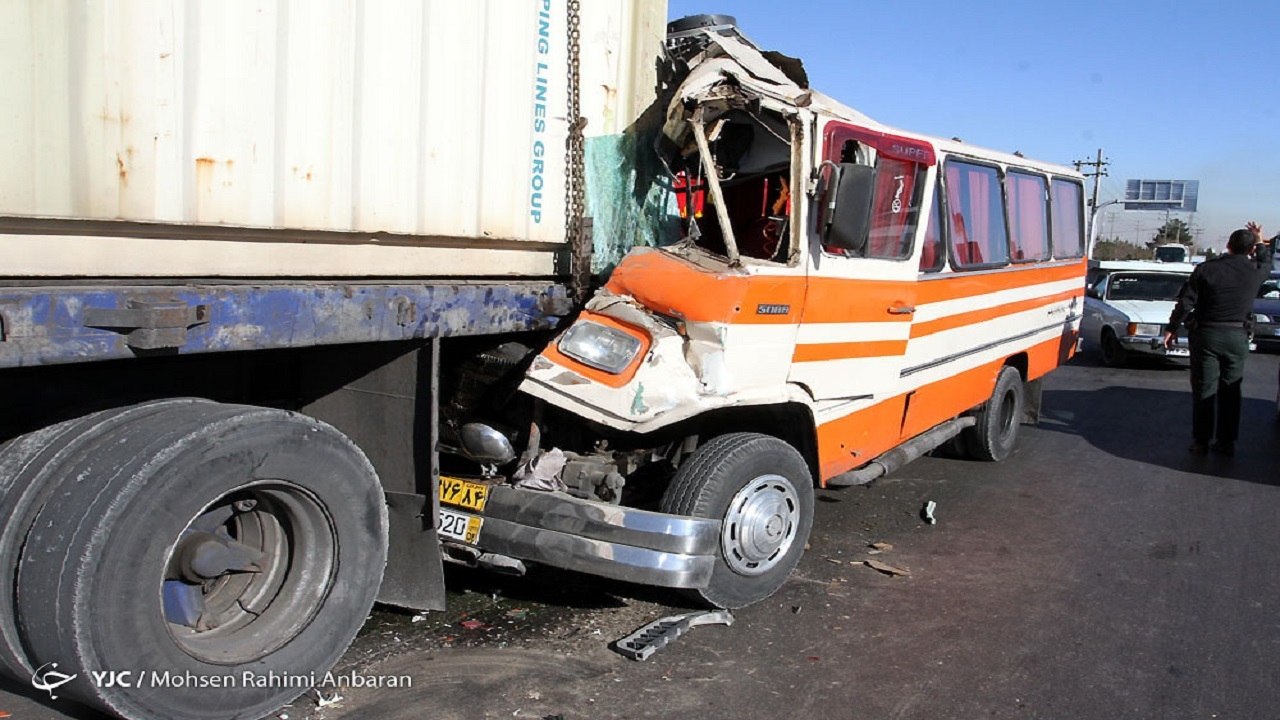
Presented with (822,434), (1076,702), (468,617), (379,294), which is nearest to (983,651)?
(1076,702)

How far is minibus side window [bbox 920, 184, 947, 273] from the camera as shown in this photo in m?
5.44

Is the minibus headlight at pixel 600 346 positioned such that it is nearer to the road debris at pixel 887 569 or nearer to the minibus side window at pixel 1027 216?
the road debris at pixel 887 569

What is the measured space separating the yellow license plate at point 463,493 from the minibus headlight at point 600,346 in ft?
2.25

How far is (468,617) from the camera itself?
14.3ft

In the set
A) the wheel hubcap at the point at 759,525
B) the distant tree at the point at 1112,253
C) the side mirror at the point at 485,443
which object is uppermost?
the distant tree at the point at 1112,253

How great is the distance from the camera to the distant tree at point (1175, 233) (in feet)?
278

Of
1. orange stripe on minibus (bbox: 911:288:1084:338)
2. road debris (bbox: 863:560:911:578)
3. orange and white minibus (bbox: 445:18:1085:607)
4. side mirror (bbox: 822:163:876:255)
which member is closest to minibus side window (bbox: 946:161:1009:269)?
orange and white minibus (bbox: 445:18:1085:607)

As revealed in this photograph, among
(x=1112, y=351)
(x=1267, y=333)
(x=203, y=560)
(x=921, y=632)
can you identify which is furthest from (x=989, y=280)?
(x=1267, y=333)

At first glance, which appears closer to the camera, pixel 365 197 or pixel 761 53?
pixel 365 197

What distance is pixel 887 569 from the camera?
5254 mm

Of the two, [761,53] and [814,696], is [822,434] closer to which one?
[814,696]

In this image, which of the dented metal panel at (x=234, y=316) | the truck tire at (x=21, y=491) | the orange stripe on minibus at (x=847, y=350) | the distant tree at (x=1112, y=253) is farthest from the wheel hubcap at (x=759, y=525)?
the distant tree at (x=1112, y=253)

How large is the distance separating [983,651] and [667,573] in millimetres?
1436

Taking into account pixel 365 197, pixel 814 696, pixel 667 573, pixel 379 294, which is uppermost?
pixel 365 197
